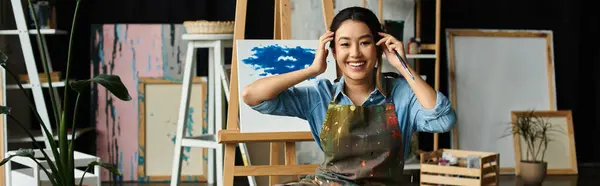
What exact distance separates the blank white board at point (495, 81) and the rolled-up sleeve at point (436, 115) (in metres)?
3.39

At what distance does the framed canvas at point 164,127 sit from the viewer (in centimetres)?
570

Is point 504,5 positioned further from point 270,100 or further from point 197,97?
point 270,100

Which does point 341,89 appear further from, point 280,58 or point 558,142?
point 558,142

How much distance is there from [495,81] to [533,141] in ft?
1.72

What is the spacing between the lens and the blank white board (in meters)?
6.06

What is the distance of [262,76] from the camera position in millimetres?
3805

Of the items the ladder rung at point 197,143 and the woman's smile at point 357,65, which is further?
the ladder rung at point 197,143

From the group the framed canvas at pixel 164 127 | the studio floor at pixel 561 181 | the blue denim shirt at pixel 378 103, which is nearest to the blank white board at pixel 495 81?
the studio floor at pixel 561 181

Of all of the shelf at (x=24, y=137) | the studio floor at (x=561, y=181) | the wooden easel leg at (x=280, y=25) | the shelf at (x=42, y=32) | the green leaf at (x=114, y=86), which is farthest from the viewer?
the studio floor at (x=561, y=181)

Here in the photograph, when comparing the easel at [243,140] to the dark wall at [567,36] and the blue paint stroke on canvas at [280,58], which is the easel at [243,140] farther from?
the dark wall at [567,36]

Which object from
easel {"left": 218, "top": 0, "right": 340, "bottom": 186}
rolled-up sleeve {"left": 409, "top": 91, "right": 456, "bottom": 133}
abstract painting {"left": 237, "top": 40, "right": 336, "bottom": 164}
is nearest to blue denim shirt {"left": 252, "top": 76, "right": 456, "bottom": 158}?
rolled-up sleeve {"left": 409, "top": 91, "right": 456, "bottom": 133}

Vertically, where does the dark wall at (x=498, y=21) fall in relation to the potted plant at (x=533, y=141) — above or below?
above

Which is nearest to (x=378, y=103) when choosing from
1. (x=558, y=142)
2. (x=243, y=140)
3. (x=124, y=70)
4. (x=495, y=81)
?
(x=243, y=140)

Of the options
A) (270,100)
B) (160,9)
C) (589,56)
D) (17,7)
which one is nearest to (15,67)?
(17,7)
